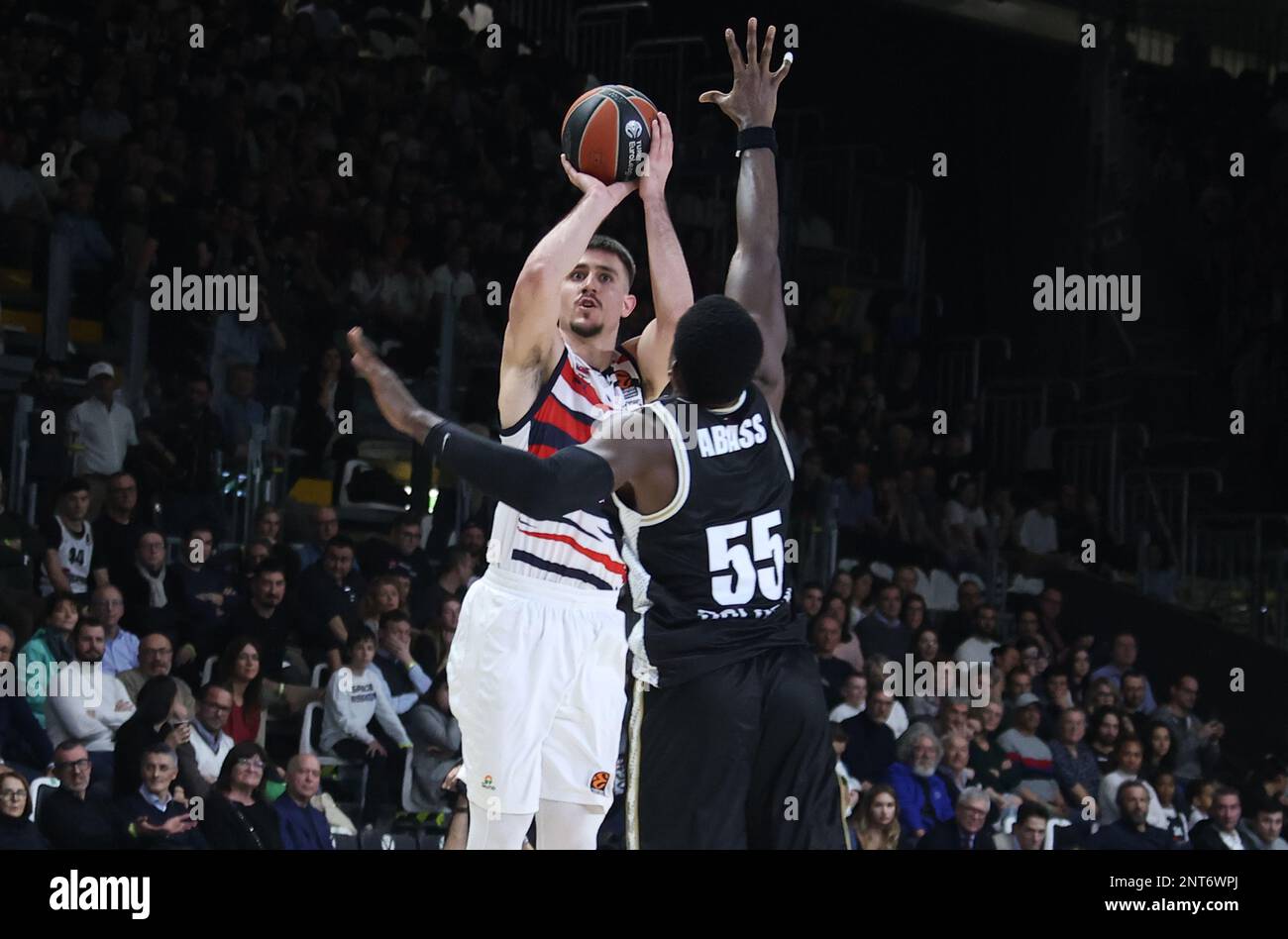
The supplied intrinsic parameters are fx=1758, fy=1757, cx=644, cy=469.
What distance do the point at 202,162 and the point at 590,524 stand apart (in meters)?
5.51

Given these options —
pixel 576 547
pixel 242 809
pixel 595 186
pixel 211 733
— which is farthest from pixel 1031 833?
pixel 595 186

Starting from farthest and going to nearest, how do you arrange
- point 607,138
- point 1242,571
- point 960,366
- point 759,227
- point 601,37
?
point 601,37 → point 960,366 → point 1242,571 → point 607,138 → point 759,227

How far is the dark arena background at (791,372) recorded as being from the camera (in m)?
8.07

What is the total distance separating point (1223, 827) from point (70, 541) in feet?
19.0

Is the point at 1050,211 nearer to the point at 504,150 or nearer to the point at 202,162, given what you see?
the point at 504,150

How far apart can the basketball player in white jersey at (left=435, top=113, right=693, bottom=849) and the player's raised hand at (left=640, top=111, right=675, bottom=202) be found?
0.5 inches

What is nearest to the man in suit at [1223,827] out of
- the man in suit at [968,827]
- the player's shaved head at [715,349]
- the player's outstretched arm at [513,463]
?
the man in suit at [968,827]

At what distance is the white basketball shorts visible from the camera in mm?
4992

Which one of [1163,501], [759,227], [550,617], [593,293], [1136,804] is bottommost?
[1136,804]

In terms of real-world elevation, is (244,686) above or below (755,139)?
below

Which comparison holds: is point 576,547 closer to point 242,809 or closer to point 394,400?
point 394,400

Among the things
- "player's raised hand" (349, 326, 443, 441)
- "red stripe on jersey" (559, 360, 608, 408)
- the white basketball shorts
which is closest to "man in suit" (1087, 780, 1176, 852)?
the white basketball shorts

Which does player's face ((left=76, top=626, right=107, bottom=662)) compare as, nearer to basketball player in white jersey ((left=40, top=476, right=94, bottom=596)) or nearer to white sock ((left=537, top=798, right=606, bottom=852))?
basketball player in white jersey ((left=40, top=476, right=94, bottom=596))

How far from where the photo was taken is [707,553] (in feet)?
13.3
